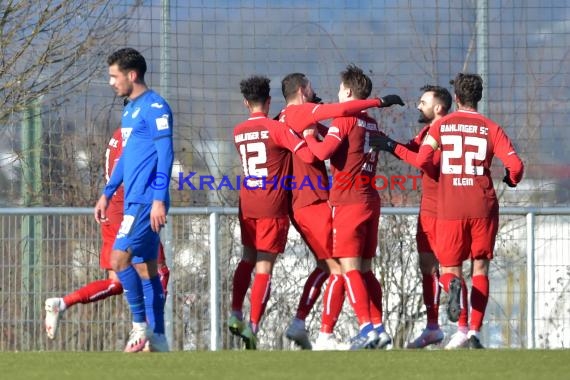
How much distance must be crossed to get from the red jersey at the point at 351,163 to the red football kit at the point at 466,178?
479 millimetres

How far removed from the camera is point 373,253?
10109 millimetres

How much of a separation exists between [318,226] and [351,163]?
531 mm

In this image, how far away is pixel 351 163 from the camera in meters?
9.75

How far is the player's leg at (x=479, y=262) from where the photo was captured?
399 inches

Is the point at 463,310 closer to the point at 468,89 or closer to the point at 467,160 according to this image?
the point at 467,160

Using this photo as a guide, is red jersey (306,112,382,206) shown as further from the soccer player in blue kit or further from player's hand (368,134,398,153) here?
the soccer player in blue kit

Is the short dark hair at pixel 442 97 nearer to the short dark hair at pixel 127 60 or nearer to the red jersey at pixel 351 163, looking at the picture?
the red jersey at pixel 351 163

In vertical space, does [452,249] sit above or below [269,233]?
below

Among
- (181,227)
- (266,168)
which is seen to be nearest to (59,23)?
(181,227)

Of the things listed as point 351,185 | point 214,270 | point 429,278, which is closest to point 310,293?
point 429,278

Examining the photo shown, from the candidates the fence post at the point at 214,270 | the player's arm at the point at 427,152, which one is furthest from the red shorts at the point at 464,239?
the fence post at the point at 214,270

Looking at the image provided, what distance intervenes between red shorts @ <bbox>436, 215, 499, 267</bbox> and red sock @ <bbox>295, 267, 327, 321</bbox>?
0.89 meters

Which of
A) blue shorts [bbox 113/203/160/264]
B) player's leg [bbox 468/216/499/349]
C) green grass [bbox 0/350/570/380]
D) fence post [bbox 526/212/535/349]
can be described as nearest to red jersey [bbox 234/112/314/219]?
player's leg [bbox 468/216/499/349]

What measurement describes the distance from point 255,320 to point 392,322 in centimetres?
229
